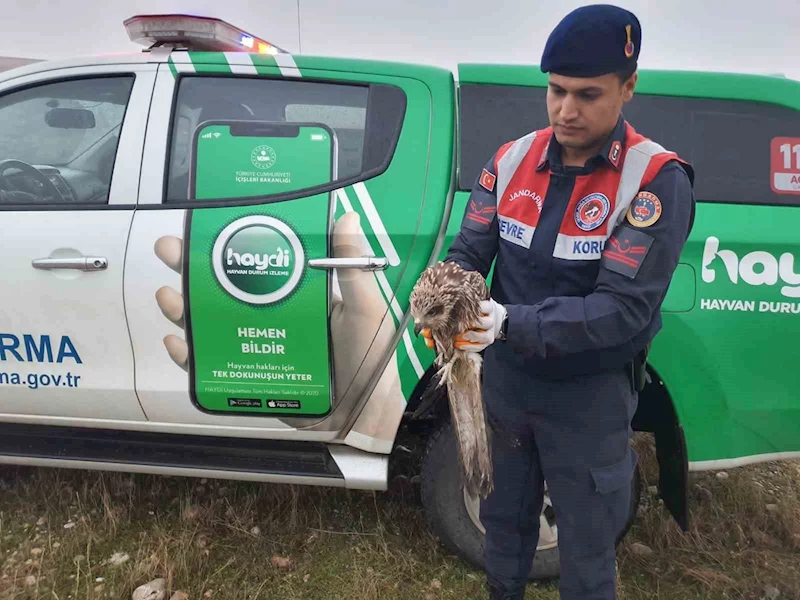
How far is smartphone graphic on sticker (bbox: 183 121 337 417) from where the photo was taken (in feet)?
6.27

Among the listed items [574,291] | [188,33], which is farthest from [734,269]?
[188,33]

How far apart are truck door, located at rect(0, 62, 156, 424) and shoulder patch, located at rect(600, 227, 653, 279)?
1.61 meters

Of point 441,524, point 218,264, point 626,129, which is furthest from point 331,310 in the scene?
point 626,129

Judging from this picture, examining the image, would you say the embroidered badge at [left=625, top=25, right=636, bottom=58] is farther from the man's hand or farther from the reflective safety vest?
the man's hand

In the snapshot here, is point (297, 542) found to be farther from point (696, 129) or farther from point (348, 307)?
point (696, 129)

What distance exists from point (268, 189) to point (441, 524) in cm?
133

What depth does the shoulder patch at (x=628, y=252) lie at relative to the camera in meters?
1.15

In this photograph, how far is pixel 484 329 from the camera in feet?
3.95

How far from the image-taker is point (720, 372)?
72.6 inches

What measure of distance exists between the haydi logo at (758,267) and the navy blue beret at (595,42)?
0.89 m

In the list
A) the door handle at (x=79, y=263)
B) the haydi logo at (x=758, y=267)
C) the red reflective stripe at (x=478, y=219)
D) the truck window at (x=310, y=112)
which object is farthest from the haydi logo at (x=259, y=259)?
the haydi logo at (x=758, y=267)

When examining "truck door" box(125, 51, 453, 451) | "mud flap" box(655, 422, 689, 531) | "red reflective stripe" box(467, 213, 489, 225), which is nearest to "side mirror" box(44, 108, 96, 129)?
"truck door" box(125, 51, 453, 451)

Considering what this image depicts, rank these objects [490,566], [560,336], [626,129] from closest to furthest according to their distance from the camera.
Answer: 1. [560,336]
2. [626,129]
3. [490,566]

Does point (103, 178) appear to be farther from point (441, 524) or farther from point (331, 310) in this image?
point (441, 524)
